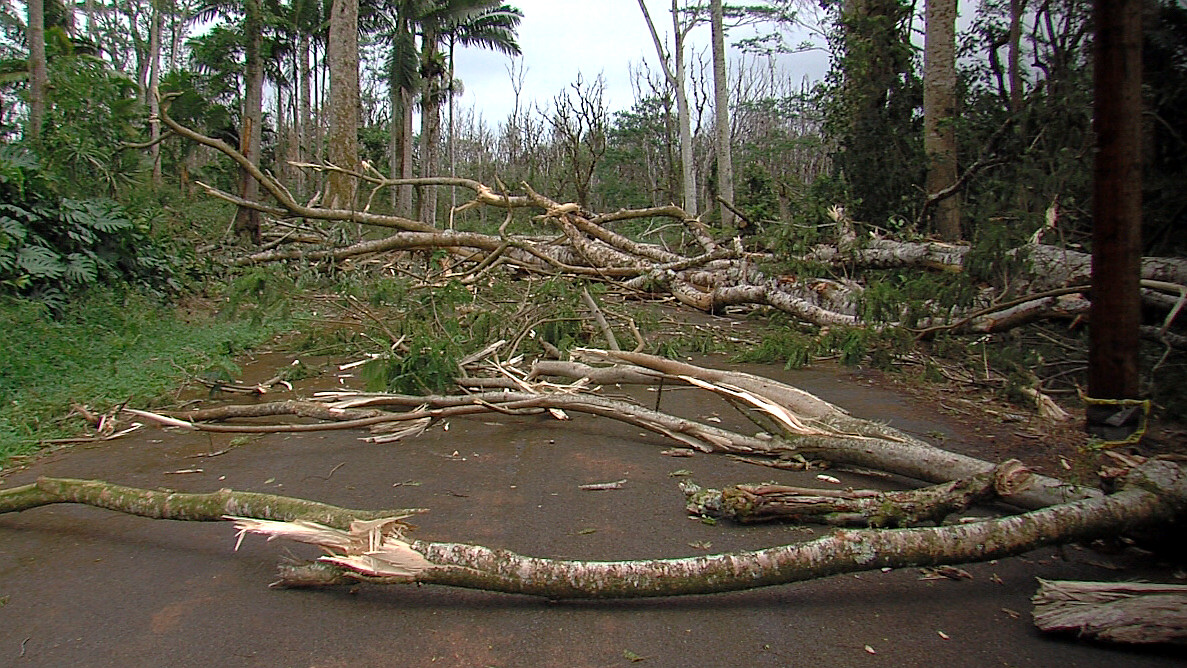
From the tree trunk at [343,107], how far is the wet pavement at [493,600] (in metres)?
7.86

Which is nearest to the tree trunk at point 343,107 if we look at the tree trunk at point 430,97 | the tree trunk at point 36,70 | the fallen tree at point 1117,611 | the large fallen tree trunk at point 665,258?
the large fallen tree trunk at point 665,258

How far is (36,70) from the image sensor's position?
8719mm

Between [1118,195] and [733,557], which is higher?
[1118,195]

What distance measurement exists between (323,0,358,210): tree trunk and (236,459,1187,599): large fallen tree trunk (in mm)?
9084

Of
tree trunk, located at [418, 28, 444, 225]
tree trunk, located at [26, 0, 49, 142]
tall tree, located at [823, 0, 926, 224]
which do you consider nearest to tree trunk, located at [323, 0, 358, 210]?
tree trunk, located at [26, 0, 49, 142]

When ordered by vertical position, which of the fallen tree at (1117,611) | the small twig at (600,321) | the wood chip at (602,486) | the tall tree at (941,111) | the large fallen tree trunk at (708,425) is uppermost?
the tall tree at (941,111)

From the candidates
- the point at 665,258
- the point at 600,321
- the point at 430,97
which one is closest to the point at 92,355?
the point at 600,321

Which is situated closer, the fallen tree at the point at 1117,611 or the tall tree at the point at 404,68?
the fallen tree at the point at 1117,611

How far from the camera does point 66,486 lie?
3.01 metres

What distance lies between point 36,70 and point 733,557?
10.2 metres

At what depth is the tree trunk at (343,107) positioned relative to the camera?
1085cm

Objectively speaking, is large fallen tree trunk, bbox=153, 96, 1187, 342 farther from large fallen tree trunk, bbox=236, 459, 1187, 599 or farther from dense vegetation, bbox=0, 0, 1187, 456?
large fallen tree trunk, bbox=236, 459, 1187, 599

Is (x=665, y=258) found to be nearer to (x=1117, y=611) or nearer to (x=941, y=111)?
(x=941, y=111)

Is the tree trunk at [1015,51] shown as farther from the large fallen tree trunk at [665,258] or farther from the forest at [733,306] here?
the large fallen tree trunk at [665,258]
